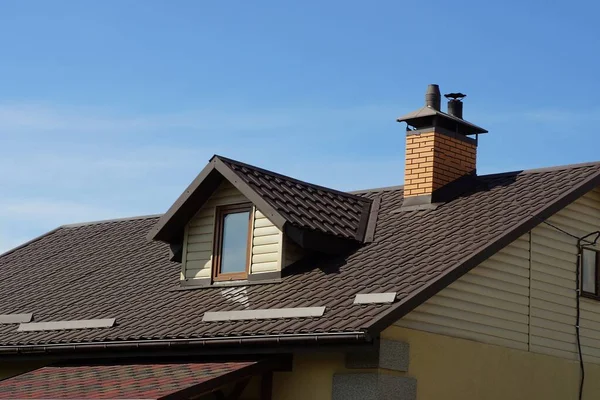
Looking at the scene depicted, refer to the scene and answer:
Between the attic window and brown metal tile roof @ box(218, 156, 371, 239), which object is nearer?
brown metal tile roof @ box(218, 156, 371, 239)

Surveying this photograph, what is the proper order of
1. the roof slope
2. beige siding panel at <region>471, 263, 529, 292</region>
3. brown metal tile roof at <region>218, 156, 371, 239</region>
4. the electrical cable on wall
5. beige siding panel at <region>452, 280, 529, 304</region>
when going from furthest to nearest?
1. the electrical cable on wall
2. brown metal tile roof at <region>218, 156, 371, 239</region>
3. beige siding panel at <region>471, 263, 529, 292</region>
4. beige siding panel at <region>452, 280, 529, 304</region>
5. the roof slope

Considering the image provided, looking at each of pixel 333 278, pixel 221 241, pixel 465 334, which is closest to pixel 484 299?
pixel 465 334

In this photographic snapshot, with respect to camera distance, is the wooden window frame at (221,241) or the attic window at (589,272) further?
the attic window at (589,272)

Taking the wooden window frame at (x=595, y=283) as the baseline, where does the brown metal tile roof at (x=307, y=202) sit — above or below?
above

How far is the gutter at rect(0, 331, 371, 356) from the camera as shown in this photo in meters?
12.3

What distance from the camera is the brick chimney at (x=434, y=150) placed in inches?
683

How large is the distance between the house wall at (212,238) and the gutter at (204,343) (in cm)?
207

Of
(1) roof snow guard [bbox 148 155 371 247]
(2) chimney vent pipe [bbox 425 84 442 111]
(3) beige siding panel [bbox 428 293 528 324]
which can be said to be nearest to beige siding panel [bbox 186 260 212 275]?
(1) roof snow guard [bbox 148 155 371 247]

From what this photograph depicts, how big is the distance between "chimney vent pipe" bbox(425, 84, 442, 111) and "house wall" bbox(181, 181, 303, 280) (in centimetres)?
399

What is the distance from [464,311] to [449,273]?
3.35 feet

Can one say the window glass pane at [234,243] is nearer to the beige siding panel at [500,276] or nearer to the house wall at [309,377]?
the house wall at [309,377]

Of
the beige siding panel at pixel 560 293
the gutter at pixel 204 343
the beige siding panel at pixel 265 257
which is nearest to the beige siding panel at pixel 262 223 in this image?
the beige siding panel at pixel 265 257

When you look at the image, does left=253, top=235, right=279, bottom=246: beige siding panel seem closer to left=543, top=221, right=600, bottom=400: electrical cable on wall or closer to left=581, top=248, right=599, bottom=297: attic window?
left=543, top=221, right=600, bottom=400: electrical cable on wall

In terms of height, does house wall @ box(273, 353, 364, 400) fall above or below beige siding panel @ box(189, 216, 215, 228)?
below
